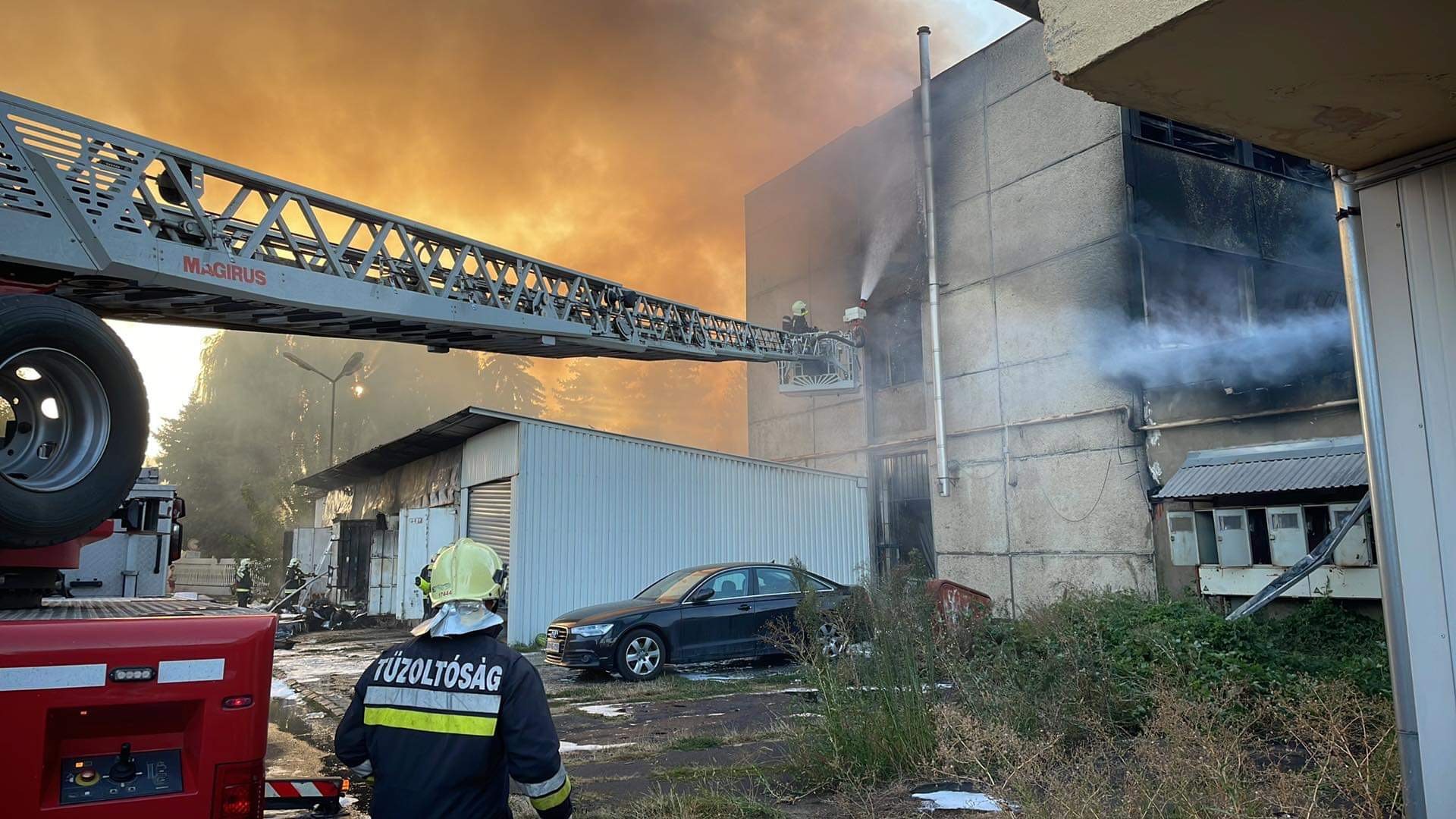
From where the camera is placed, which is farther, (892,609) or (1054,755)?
(892,609)

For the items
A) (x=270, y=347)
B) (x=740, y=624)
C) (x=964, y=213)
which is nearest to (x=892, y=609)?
(x=740, y=624)

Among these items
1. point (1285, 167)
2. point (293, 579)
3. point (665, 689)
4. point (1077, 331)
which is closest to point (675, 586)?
point (665, 689)

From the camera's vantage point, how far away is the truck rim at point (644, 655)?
10883 millimetres

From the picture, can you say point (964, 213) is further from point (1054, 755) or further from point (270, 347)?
point (270, 347)

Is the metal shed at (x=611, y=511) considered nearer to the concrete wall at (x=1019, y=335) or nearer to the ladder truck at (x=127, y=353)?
the concrete wall at (x=1019, y=335)

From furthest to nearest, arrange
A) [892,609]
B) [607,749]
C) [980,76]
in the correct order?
[980,76]
[607,749]
[892,609]

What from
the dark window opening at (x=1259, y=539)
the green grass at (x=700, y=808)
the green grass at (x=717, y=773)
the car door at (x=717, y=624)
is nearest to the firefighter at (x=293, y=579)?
the car door at (x=717, y=624)

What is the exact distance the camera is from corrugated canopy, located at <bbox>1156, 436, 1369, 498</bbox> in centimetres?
1068

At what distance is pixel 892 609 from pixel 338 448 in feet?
160

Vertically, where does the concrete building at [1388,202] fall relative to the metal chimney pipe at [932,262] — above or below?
below

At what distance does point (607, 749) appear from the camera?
7.12m

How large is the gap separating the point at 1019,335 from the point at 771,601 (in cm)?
790

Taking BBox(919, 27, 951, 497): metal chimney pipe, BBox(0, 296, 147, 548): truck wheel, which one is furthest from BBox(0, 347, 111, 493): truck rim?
BBox(919, 27, 951, 497): metal chimney pipe

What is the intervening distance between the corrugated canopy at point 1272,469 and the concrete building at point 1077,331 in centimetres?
15
